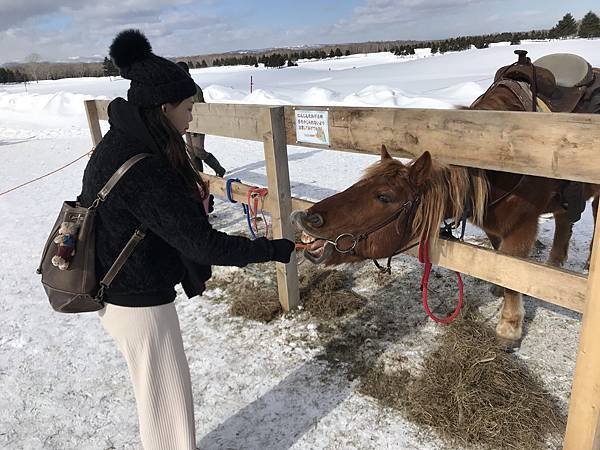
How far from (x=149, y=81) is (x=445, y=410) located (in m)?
2.16

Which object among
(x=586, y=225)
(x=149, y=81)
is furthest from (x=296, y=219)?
(x=586, y=225)

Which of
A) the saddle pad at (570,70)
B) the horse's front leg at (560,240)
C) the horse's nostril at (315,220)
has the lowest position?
the horse's front leg at (560,240)

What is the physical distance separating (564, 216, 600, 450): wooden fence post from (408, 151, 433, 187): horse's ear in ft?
2.31

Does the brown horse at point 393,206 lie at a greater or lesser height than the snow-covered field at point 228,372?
greater

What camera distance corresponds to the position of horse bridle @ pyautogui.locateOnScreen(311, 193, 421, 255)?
2014mm

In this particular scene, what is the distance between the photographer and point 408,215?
212cm

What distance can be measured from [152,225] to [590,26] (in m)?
52.5

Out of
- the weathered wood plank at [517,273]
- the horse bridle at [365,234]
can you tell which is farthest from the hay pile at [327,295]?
the horse bridle at [365,234]

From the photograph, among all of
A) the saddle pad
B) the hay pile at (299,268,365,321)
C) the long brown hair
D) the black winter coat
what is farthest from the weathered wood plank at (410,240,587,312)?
the saddle pad

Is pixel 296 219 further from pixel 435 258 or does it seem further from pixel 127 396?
pixel 127 396

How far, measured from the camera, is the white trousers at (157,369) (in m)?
1.77

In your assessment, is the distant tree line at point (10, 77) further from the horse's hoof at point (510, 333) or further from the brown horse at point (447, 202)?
the horse's hoof at point (510, 333)

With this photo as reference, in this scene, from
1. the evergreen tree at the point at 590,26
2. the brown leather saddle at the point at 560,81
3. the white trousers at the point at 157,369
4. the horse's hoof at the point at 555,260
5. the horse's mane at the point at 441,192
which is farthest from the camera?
the evergreen tree at the point at 590,26

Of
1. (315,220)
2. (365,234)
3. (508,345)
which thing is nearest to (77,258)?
(315,220)
